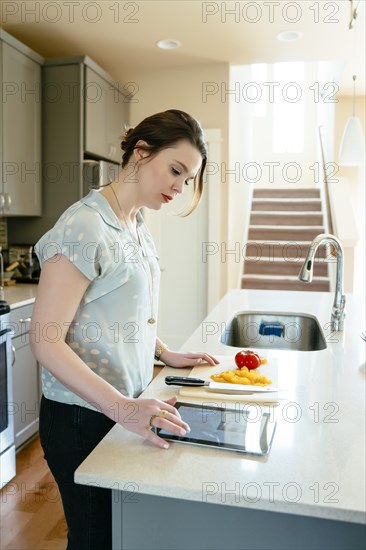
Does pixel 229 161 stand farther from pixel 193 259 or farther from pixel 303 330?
pixel 303 330

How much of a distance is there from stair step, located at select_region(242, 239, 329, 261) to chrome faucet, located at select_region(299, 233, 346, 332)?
3815 mm

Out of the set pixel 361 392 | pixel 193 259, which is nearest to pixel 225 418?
pixel 361 392

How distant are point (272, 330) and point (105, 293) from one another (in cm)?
140

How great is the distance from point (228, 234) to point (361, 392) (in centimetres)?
337

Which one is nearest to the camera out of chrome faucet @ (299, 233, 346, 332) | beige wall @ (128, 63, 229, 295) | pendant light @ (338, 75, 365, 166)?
chrome faucet @ (299, 233, 346, 332)

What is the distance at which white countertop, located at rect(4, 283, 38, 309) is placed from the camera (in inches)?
105

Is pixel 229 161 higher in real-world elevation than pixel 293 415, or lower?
higher

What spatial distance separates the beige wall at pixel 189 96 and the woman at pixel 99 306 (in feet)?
10.9

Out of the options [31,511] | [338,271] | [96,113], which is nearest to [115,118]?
[96,113]

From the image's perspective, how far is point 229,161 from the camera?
4480 mm

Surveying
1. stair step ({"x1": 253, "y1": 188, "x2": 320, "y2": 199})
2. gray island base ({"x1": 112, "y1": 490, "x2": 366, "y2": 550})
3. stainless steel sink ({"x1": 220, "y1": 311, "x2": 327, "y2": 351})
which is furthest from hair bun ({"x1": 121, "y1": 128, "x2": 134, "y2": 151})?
stair step ({"x1": 253, "y1": 188, "x2": 320, "y2": 199})

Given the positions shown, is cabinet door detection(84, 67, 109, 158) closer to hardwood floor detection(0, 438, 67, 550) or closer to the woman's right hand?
hardwood floor detection(0, 438, 67, 550)

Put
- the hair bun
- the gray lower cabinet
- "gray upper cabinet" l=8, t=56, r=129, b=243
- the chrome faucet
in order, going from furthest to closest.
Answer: "gray upper cabinet" l=8, t=56, r=129, b=243 → the gray lower cabinet → the chrome faucet → the hair bun

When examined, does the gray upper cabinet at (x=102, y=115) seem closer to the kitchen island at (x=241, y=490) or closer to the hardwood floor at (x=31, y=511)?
the hardwood floor at (x=31, y=511)
